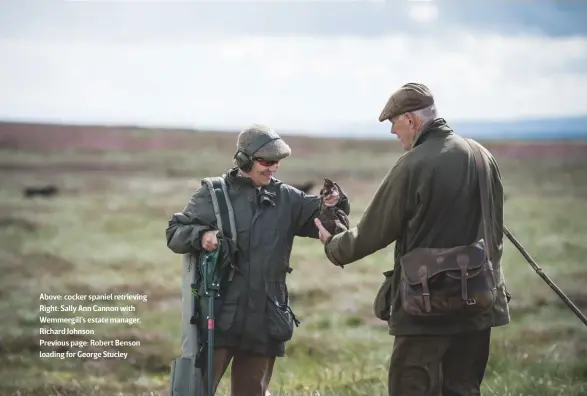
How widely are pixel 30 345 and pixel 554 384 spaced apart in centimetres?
300

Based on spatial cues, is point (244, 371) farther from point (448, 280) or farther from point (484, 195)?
point (484, 195)

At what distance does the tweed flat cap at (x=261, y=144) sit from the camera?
3299 millimetres

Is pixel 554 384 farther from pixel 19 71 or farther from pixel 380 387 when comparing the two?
pixel 19 71

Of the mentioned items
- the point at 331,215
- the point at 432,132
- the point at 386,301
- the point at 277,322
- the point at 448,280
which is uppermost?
the point at 432,132

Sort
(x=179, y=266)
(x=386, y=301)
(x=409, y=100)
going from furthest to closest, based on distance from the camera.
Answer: (x=179, y=266) < (x=386, y=301) < (x=409, y=100)

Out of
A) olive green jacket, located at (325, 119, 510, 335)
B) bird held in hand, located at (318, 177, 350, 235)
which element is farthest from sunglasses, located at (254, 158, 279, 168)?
olive green jacket, located at (325, 119, 510, 335)

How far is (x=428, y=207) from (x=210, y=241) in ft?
2.74

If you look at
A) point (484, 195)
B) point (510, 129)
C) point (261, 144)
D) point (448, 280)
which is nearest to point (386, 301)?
point (448, 280)

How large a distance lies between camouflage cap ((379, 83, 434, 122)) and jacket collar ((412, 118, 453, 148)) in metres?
0.08

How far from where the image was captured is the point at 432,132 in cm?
304

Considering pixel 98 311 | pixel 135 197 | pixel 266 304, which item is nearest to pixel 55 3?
pixel 135 197

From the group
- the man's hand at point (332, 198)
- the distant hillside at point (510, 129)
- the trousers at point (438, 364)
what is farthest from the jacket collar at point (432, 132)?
the distant hillside at point (510, 129)

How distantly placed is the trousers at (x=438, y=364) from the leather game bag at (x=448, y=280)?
139mm

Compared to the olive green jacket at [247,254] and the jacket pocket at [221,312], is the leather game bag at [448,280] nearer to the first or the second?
the olive green jacket at [247,254]
